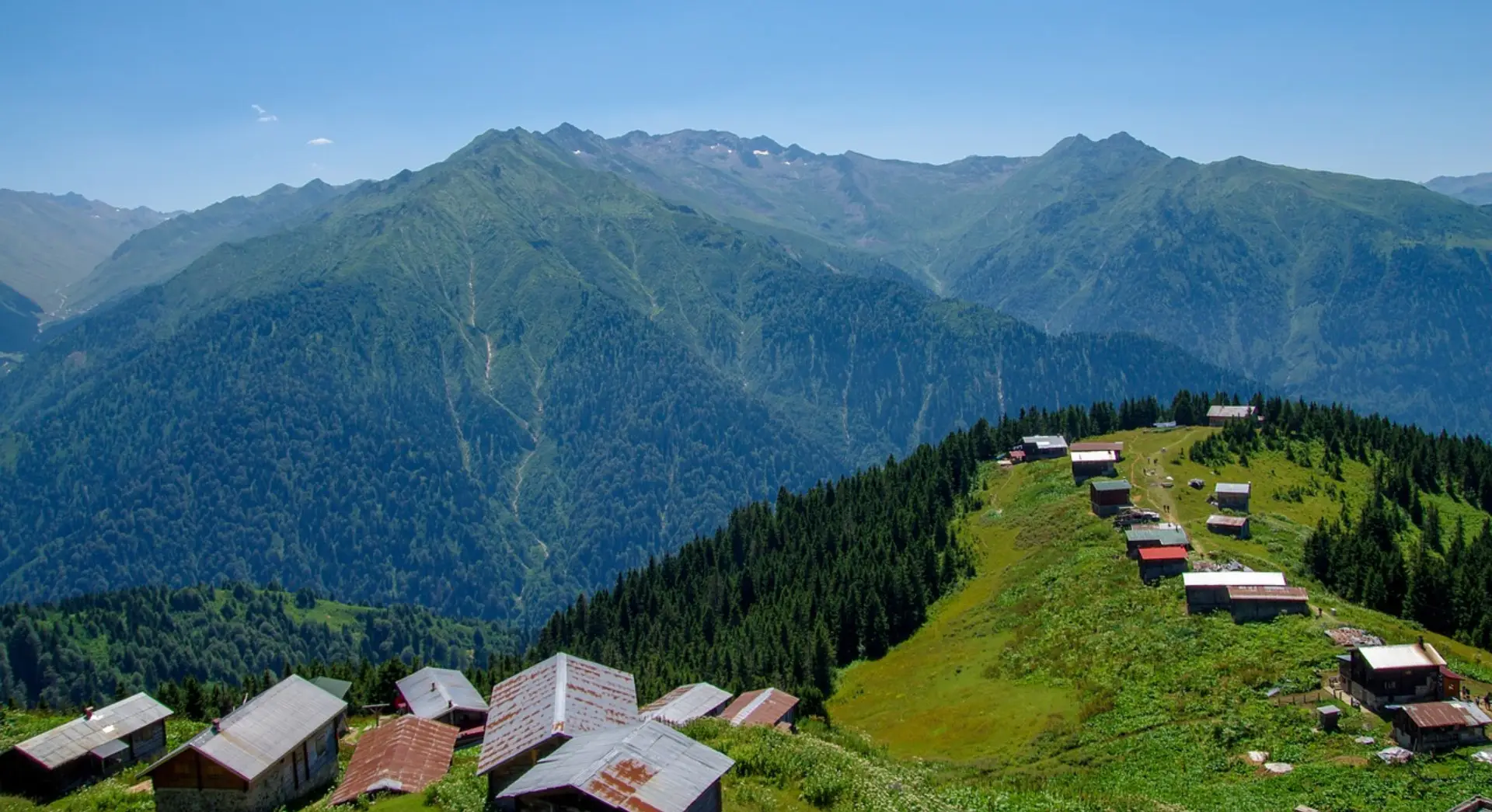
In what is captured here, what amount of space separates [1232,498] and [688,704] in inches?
3343

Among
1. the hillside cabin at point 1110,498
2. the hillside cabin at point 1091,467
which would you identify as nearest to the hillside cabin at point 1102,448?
the hillside cabin at point 1091,467

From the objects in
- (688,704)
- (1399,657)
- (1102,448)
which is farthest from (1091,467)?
(688,704)

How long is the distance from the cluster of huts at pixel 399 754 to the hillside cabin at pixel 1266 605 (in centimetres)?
4919

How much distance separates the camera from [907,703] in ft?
355

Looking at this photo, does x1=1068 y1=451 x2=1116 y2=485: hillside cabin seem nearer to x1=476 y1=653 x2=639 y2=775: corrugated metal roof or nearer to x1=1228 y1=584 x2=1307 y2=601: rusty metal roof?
x1=1228 y1=584 x2=1307 y2=601: rusty metal roof

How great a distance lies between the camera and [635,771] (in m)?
43.8

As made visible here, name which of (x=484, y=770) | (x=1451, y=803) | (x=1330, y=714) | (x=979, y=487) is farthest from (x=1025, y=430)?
(x=484, y=770)

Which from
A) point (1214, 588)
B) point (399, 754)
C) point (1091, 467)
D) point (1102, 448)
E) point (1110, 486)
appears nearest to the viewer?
point (399, 754)

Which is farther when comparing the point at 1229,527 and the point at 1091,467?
the point at 1091,467

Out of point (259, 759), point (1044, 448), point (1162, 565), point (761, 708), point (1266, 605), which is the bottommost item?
point (761, 708)

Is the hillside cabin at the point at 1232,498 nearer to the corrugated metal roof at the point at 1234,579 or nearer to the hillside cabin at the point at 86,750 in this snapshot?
the corrugated metal roof at the point at 1234,579

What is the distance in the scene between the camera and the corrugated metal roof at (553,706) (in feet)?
180

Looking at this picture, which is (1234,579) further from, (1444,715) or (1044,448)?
(1044,448)

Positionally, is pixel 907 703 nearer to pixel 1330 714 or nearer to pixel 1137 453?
pixel 1330 714
